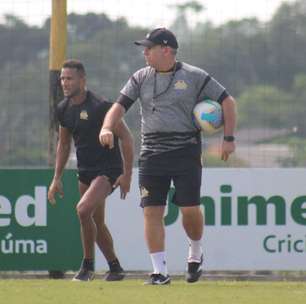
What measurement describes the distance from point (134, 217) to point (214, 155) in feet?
4.88

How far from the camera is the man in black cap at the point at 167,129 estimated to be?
1057cm

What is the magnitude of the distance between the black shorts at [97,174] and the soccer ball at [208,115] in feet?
4.60

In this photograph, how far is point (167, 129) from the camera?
1062 cm

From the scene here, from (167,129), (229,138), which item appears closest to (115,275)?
(167,129)

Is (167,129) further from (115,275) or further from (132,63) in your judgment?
(132,63)

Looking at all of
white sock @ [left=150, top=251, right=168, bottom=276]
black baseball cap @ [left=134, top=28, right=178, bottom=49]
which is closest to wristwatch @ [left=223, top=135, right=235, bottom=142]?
black baseball cap @ [left=134, top=28, right=178, bottom=49]

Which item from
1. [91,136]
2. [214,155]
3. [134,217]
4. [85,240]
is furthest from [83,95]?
[214,155]

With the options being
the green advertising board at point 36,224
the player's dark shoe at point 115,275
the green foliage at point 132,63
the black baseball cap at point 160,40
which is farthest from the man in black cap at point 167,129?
the green foliage at point 132,63

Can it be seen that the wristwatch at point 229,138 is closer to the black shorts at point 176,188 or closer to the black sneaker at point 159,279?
the black shorts at point 176,188

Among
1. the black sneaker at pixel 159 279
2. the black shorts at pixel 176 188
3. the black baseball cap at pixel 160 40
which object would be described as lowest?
the black sneaker at pixel 159 279

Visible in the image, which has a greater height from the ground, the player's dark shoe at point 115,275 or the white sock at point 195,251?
the white sock at point 195,251

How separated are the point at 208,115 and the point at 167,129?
0.37m

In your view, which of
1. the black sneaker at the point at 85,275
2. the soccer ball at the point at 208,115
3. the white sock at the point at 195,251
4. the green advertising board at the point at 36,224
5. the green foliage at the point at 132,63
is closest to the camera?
the soccer ball at the point at 208,115

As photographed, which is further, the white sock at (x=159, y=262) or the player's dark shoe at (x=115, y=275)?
the player's dark shoe at (x=115, y=275)
